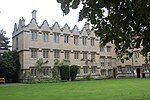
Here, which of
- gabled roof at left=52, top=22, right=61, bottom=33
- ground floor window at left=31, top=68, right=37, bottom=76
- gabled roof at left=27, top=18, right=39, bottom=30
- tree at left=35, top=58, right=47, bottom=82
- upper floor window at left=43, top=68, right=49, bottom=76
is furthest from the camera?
gabled roof at left=52, top=22, right=61, bottom=33

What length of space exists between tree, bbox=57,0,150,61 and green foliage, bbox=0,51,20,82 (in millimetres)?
43425

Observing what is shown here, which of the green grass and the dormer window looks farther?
the dormer window

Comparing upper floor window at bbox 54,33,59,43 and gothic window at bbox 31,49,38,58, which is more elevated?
upper floor window at bbox 54,33,59,43

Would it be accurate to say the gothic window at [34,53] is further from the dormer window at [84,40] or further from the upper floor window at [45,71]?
the dormer window at [84,40]

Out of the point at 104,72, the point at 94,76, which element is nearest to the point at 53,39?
the point at 94,76

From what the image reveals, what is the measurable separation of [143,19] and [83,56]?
52.3m

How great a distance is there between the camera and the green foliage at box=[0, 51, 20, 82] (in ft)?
159

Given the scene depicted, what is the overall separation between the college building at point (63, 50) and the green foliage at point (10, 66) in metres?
1.05

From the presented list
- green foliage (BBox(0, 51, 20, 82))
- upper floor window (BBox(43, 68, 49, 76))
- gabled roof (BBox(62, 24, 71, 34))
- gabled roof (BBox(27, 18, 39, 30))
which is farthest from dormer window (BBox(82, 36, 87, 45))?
green foliage (BBox(0, 51, 20, 82))

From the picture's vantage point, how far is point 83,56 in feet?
190

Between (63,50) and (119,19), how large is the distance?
49.2m

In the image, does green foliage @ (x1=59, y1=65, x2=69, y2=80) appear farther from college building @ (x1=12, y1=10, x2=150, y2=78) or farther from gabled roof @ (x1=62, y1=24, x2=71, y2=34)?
gabled roof @ (x1=62, y1=24, x2=71, y2=34)

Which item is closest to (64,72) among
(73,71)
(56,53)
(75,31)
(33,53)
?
(73,71)

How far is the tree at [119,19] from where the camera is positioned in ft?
14.4
